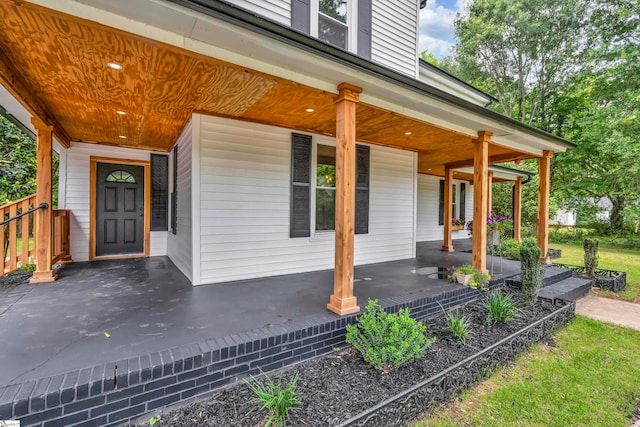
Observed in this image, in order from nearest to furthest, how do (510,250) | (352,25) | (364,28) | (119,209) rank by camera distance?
(352,25), (364,28), (119,209), (510,250)

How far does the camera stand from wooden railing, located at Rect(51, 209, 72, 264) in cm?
457

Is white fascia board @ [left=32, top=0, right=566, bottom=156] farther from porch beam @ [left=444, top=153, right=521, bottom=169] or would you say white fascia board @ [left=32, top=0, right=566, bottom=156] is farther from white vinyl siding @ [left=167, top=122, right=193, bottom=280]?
porch beam @ [left=444, top=153, right=521, bottom=169]

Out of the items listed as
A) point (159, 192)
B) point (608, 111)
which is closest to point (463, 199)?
point (608, 111)

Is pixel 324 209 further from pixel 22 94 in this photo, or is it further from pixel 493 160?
pixel 493 160

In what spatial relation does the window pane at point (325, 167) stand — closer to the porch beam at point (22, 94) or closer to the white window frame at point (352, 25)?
the white window frame at point (352, 25)

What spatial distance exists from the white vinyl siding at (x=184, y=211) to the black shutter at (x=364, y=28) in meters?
3.59

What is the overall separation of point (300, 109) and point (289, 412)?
10.5ft

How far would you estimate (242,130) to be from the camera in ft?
13.8

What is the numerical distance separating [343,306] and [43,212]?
425 cm

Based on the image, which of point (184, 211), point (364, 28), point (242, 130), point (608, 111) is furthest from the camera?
point (608, 111)

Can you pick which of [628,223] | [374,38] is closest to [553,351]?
[374,38]

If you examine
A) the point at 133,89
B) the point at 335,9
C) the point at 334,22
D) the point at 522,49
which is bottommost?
the point at 133,89

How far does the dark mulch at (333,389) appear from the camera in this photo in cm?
189

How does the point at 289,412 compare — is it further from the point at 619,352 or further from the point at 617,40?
the point at 617,40
